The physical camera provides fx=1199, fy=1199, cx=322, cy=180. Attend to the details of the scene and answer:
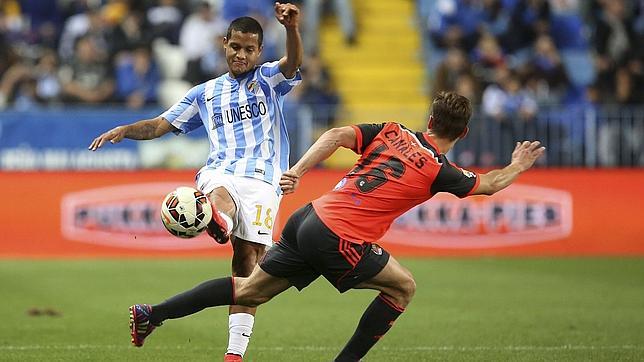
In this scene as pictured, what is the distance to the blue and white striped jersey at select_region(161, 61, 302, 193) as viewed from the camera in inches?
351

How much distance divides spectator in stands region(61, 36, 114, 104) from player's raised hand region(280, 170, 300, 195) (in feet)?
44.7

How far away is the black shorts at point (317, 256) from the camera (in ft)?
25.7

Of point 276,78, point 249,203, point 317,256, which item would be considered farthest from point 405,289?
point 276,78

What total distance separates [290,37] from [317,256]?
1.63 metres

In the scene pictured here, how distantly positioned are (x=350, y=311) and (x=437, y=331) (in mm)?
1775

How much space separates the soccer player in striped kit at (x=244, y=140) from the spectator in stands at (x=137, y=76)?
38.9 feet

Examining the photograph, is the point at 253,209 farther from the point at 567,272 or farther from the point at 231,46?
the point at 567,272

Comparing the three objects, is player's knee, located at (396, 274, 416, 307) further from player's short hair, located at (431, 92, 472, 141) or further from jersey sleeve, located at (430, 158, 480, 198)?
player's short hair, located at (431, 92, 472, 141)

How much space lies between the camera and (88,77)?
20891 millimetres

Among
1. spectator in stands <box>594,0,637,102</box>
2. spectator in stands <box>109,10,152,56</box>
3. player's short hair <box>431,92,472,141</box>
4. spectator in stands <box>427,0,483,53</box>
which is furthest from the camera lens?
spectator in stands <box>427,0,483,53</box>

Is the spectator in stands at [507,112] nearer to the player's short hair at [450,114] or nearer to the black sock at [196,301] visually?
the player's short hair at [450,114]

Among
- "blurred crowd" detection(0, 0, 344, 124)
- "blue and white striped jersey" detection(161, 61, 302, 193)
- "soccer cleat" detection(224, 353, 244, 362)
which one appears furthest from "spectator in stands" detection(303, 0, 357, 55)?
"soccer cleat" detection(224, 353, 244, 362)

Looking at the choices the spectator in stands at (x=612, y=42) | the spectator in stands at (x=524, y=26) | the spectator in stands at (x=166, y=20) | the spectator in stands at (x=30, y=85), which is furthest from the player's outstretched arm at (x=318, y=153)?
the spectator in stands at (x=524, y=26)

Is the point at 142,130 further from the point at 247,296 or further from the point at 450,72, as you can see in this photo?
the point at 450,72
